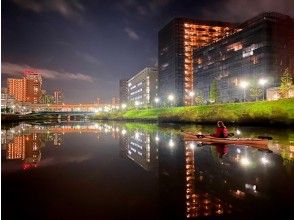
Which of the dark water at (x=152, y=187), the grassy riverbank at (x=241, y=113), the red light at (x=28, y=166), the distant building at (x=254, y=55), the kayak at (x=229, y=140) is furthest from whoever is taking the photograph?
the distant building at (x=254, y=55)

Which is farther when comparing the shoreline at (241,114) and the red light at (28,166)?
the shoreline at (241,114)

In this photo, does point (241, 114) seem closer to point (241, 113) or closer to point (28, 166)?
point (241, 113)

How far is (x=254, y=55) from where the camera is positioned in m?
123

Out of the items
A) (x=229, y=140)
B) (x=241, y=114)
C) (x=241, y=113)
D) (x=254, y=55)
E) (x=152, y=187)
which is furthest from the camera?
(x=254, y=55)

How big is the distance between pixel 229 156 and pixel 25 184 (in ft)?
48.8

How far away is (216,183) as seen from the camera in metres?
15.4


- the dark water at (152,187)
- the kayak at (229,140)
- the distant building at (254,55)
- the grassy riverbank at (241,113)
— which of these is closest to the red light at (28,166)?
the dark water at (152,187)

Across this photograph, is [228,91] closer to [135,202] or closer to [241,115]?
[241,115]

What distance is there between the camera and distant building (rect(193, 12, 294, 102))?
11831 cm

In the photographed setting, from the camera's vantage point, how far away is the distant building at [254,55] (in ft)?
388

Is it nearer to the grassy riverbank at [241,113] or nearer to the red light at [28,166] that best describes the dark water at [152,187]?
the red light at [28,166]

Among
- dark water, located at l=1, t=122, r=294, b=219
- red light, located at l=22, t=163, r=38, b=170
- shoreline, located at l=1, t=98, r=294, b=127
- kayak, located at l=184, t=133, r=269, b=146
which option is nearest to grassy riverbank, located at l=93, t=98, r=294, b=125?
shoreline, located at l=1, t=98, r=294, b=127

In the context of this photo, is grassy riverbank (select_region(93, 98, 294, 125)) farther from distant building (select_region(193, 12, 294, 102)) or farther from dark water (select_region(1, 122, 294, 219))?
dark water (select_region(1, 122, 294, 219))

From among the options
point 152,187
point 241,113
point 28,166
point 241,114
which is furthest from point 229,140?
point 241,113
